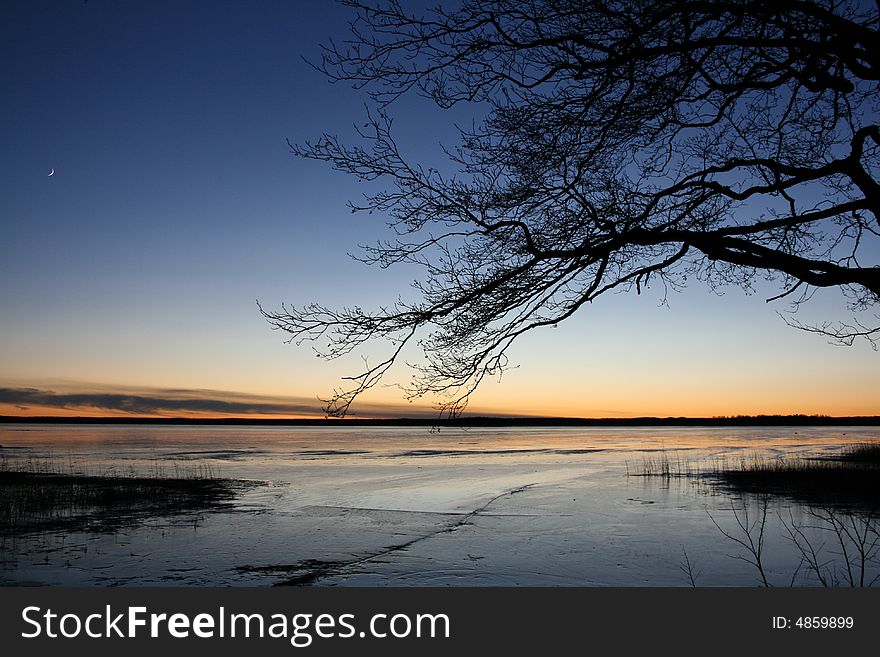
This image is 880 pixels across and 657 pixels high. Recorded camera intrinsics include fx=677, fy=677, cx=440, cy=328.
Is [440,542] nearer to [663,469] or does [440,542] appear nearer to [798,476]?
[798,476]

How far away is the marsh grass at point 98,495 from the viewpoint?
15.3 m

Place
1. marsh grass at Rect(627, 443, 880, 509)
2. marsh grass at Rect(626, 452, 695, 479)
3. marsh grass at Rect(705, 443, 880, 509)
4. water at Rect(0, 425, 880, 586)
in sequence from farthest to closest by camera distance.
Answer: marsh grass at Rect(626, 452, 695, 479)
marsh grass at Rect(627, 443, 880, 509)
marsh grass at Rect(705, 443, 880, 509)
water at Rect(0, 425, 880, 586)

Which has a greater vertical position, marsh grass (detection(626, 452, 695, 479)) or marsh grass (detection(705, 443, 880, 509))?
marsh grass (detection(705, 443, 880, 509))

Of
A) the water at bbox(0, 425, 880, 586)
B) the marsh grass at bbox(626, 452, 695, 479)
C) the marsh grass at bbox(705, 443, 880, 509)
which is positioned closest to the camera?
the water at bbox(0, 425, 880, 586)


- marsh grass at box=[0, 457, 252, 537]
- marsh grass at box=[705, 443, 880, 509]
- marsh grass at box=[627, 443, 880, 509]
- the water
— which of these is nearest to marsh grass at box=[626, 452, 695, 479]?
marsh grass at box=[627, 443, 880, 509]

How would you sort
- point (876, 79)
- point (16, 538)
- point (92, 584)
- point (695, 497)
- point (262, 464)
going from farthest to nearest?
point (262, 464)
point (695, 497)
point (16, 538)
point (92, 584)
point (876, 79)

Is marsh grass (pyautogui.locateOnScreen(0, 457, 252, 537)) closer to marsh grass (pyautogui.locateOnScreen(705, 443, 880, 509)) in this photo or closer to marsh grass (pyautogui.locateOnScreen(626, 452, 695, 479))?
marsh grass (pyautogui.locateOnScreen(626, 452, 695, 479))

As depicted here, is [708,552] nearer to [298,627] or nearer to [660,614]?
[660,614]

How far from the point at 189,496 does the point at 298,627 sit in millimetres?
15447

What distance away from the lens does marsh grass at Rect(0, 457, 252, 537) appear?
603 inches

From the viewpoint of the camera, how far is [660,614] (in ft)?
19.9

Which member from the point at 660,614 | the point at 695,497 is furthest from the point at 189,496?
the point at 660,614

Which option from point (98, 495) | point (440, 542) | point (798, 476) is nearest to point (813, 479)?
point (798, 476)

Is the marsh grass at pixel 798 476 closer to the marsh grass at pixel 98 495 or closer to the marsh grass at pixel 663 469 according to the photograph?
the marsh grass at pixel 663 469
